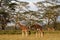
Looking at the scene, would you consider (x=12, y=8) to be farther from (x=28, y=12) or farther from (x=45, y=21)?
(x=45, y=21)

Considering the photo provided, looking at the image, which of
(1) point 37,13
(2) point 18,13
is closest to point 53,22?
(1) point 37,13

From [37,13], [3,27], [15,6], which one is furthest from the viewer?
[37,13]

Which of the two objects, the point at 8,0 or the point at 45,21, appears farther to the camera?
the point at 45,21

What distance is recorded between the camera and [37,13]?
43.0m

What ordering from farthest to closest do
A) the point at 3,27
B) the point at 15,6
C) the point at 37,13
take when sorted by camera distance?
the point at 37,13 < the point at 15,6 < the point at 3,27

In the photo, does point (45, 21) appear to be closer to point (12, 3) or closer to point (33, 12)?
point (33, 12)

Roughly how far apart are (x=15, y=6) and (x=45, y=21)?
6.75m

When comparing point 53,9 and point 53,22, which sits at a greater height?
point 53,9

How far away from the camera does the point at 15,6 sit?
1588 inches

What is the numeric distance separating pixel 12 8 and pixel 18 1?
3965 millimetres

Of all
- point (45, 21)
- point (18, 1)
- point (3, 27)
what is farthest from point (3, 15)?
point (45, 21)

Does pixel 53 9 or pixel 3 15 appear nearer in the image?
pixel 3 15

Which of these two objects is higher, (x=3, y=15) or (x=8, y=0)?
(x=8, y=0)

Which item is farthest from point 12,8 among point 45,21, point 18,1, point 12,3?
point 45,21
